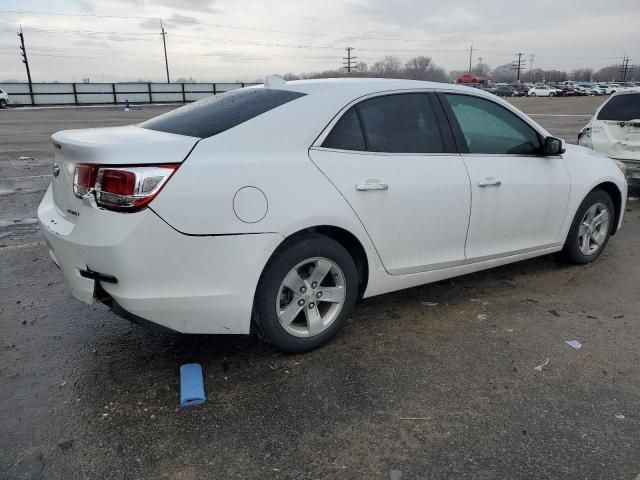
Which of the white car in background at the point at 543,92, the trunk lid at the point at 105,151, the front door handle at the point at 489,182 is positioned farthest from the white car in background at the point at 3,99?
the white car in background at the point at 543,92

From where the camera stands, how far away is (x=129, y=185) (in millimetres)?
2645

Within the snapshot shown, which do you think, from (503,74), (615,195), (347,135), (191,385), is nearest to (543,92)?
(615,195)

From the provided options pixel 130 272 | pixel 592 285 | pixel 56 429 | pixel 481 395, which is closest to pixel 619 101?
Result: pixel 592 285

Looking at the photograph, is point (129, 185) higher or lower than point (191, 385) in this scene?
higher

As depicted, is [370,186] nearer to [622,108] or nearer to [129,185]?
[129,185]

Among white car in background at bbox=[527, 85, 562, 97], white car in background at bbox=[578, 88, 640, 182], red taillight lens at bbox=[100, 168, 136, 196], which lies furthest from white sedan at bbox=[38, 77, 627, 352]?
white car in background at bbox=[527, 85, 562, 97]

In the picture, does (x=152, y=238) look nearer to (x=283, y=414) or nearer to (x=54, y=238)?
(x=54, y=238)

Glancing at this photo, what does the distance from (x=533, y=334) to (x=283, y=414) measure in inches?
76.0

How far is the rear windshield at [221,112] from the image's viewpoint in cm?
311

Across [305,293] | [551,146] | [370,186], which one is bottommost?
[305,293]

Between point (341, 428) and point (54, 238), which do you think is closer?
point (341, 428)

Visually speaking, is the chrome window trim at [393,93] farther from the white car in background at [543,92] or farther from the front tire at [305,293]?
the white car in background at [543,92]

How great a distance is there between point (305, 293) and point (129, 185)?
1.21 m

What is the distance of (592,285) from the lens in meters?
4.61
